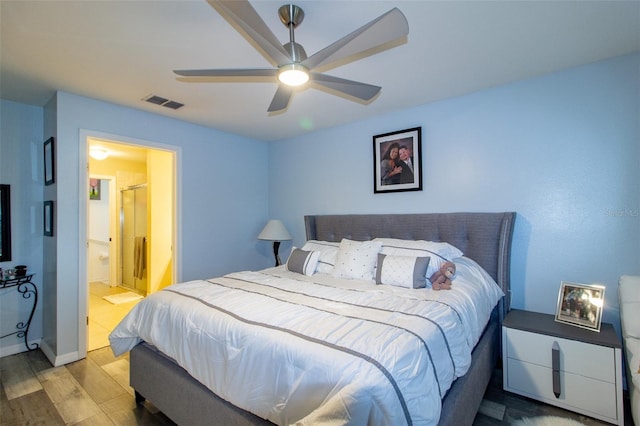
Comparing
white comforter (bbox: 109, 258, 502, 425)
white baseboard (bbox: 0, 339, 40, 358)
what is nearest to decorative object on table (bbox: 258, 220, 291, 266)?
white comforter (bbox: 109, 258, 502, 425)

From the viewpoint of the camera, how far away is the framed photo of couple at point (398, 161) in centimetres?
316

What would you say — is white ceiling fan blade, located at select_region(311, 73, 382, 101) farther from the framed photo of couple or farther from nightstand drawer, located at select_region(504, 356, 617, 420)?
nightstand drawer, located at select_region(504, 356, 617, 420)

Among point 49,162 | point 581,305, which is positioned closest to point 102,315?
point 49,162

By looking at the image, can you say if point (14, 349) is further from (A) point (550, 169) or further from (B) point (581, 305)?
(A) point (550, 169)

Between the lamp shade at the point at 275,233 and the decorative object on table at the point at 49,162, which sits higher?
the decorative object on table at the point at 49,162

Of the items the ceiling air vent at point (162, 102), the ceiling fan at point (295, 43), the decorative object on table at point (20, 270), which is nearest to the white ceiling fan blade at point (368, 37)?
the ceiling fan at point (295, 43)

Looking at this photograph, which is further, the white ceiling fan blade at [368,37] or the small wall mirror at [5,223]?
the small wall mirror at [5,223]

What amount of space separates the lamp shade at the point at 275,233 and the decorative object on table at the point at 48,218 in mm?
2149

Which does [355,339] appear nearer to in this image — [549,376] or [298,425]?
[298,425]

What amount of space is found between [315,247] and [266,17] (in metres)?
2.25

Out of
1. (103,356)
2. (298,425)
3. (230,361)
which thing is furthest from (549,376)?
(103,356)

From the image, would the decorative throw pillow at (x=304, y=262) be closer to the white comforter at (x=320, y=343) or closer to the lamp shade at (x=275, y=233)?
the white comforter at (x=320, y=343)

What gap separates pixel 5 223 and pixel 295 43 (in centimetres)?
344

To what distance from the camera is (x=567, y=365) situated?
1.99m
